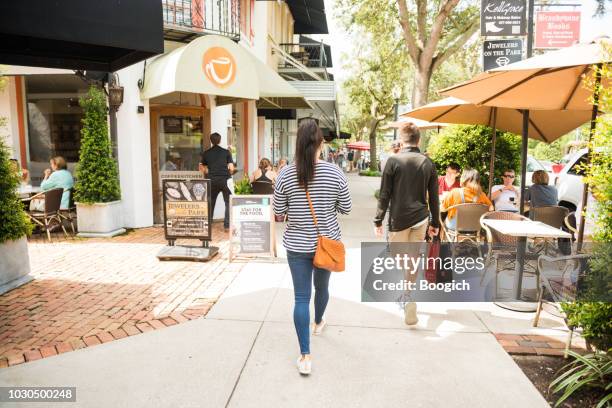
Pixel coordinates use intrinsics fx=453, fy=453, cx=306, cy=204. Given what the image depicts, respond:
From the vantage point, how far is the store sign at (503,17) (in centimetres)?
778

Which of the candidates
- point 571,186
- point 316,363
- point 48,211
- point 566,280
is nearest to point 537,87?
point 566,280

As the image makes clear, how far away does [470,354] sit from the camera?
152 inches

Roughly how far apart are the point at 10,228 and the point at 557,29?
10.5 m

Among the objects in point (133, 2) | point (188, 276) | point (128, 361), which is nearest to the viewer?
point (128, 361)

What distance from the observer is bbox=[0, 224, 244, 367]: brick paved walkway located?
13.6 ft

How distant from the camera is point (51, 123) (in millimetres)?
10719

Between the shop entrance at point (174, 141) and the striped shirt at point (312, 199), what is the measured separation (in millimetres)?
6931

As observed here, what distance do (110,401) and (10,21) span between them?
3116 millimetres

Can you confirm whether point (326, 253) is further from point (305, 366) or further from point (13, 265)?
point (13, 265)

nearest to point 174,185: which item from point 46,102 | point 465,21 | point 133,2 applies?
point 133,2

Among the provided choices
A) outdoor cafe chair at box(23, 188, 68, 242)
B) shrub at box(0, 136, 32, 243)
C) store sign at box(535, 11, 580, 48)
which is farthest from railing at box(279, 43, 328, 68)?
shrub at box(0, 136, 32, 243)

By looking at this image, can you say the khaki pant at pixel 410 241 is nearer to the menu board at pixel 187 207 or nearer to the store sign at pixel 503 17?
the menu board at pixel 187 207

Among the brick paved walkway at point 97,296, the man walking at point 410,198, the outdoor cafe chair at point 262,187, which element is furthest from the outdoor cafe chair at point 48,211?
the man walking at point 410,198

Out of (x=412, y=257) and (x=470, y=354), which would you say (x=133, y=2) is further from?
(x=470, y=354)
